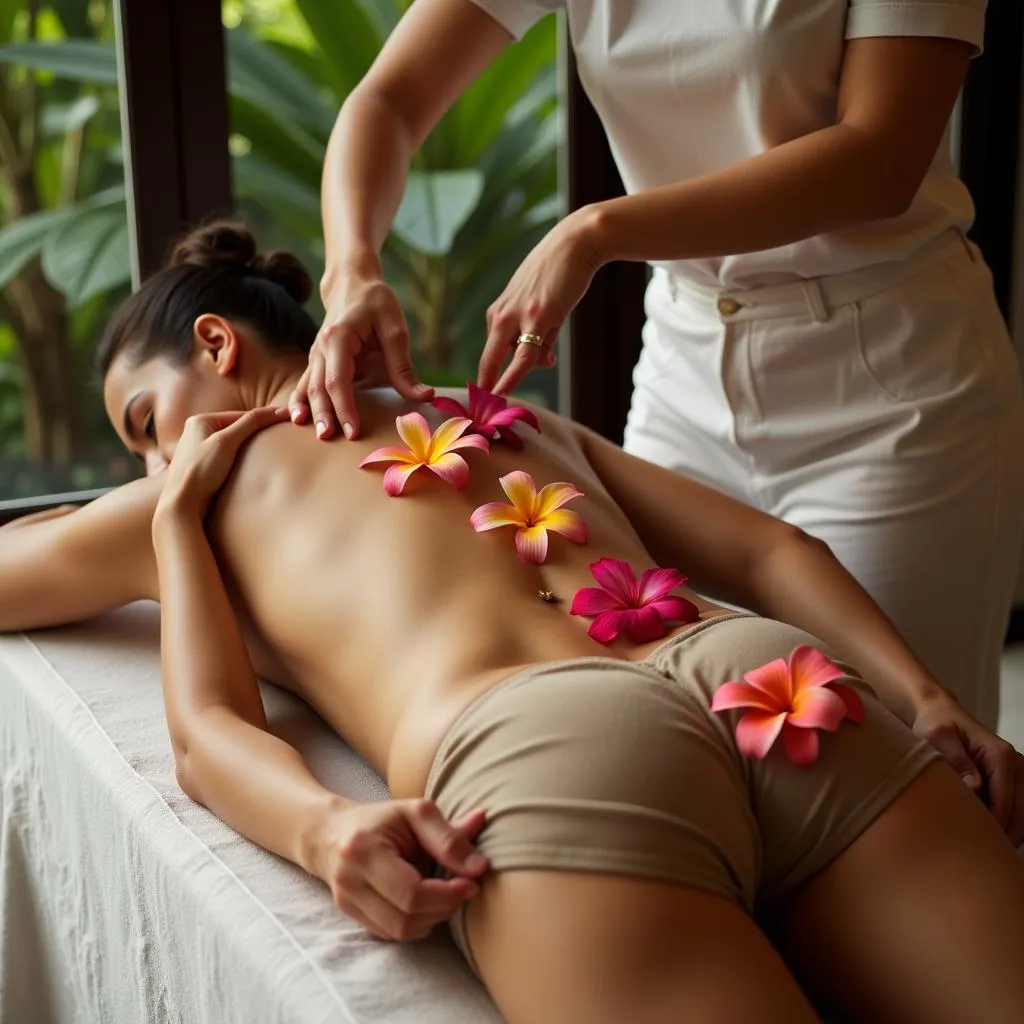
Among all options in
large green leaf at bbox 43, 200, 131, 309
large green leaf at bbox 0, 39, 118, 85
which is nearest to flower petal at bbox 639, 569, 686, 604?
large green leaf at bbox 43, 200, 131, 309

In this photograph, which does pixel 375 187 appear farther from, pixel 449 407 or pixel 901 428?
pixel 901 428

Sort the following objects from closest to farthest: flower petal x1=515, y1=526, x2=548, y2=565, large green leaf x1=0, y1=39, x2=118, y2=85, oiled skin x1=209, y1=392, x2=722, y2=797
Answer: oiled skin x1=209, y1=392, x2=722, y2=797, flower petal x1=515, y1=526, x2=548, y2=565, large green leaf x1=0, y1=39, x2=118, y2=85

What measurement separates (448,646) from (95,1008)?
26.8 inches

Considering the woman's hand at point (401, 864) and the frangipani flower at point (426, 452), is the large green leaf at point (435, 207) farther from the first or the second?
the woman's hand at point (401, 864)

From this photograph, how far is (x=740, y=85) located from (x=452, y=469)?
2.01ft

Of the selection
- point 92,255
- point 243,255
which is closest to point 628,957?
point 243,255

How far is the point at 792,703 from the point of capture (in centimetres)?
120

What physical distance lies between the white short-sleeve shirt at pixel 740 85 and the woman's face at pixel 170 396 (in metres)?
0.61

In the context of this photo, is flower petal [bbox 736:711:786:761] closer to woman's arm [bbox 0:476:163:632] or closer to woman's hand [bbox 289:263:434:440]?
woman's hand [bbox 289:263:434:440]

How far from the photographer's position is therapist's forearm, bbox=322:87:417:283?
5.89 ft

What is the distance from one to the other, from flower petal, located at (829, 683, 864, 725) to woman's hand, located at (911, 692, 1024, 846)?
220 millimetres

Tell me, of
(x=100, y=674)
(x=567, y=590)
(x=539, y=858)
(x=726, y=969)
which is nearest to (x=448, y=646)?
(x=567, y=590)

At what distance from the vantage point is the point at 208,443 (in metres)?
1.65

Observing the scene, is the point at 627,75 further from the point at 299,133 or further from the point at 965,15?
the point at 299,133
